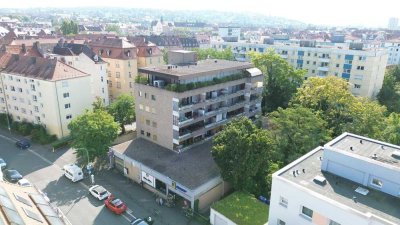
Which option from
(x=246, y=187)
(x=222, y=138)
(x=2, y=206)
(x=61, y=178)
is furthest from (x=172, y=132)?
(x=2, y=206)

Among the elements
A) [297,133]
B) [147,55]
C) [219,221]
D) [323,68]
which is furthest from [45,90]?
[323,68]

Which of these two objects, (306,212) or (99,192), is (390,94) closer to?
(306,212)

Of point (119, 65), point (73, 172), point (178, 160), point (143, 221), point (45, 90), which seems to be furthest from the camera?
point (119, 65)

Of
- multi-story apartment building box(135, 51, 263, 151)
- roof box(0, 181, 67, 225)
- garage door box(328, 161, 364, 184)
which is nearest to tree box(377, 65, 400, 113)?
multi-story apartment building box(135, 51, 263, 151)

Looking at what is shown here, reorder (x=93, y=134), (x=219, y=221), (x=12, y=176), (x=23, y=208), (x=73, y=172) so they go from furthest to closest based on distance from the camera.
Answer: (x=93, y=134) → (x=73, y=172) → (x=12, y=176) → (x=219, y=221) → (x=23, y=208)

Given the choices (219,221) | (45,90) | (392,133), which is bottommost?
(219,221)

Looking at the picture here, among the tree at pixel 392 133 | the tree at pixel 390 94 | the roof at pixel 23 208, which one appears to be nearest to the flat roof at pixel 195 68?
the tree at pixel 392 133

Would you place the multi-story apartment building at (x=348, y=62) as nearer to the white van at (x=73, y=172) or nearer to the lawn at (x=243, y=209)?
the lawn at (x=243, y=209)
